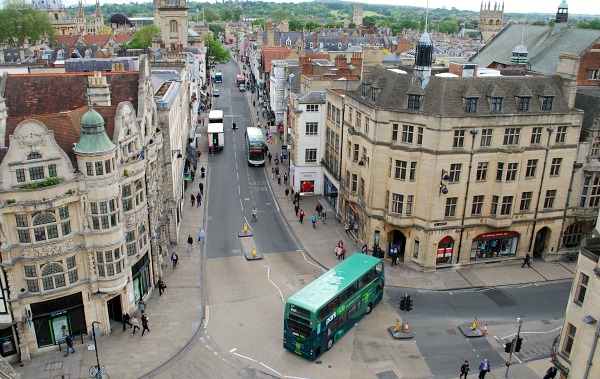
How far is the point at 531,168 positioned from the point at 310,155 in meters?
26.6

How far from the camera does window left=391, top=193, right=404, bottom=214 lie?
147ft

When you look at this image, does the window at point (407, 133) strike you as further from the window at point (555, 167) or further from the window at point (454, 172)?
the window at point (555, 167)

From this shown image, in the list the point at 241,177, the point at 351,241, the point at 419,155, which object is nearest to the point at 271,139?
the point at 241,177

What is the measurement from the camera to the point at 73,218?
31.9 m

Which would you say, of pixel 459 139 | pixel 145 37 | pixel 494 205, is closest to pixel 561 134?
pixel 494 205

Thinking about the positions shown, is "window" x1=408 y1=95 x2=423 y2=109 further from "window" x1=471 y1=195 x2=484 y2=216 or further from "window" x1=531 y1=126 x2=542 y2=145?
"window" x1=531 y1=126 x2=542 y2=145

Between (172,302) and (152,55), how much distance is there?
61621mm

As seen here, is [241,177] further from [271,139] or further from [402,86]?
[402,86]

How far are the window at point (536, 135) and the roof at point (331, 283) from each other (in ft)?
59.6

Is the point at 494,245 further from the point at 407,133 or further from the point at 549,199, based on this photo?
the point at 407,133

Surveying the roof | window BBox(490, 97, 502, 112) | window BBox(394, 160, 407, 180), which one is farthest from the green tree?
the roof

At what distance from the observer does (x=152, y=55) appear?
89.6m

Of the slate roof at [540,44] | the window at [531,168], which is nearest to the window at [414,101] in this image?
the window at [531,168]

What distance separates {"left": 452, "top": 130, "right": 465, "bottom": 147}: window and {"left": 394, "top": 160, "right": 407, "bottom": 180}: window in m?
4.46
